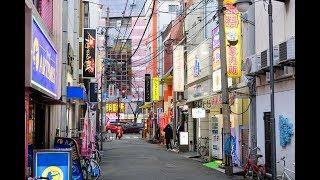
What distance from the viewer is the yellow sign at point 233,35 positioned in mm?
21453

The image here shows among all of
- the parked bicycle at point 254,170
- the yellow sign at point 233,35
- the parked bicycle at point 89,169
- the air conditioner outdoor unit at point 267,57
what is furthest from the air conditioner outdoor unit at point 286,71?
the parked bicycle at point 89,169

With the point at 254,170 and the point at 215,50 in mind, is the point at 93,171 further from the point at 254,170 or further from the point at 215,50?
the point at 215,50

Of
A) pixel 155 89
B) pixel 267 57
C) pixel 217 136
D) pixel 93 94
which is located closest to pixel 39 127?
pixel 267 57

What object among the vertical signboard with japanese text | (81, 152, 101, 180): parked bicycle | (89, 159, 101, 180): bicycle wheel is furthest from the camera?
the vertical signboard with japanese text

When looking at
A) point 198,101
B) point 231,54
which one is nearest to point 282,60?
point 231,54

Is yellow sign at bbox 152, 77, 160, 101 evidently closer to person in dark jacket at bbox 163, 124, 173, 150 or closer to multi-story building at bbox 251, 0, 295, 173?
person in dark jacket at bbox 163, 124, 173, 150

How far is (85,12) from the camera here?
131 feet

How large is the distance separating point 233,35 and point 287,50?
22.3ft

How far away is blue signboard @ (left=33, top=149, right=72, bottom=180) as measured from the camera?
11133 mm

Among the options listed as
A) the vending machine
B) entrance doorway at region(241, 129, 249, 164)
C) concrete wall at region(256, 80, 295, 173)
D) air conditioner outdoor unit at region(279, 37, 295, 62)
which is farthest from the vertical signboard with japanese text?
air conditioner outdoor unit at region(279, 37, 295, 62)

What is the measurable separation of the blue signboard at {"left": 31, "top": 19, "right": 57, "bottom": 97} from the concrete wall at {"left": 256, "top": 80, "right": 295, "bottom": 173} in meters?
7.76

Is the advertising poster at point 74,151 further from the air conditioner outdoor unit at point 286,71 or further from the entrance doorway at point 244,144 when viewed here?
the entrance doorway at point 244,144
